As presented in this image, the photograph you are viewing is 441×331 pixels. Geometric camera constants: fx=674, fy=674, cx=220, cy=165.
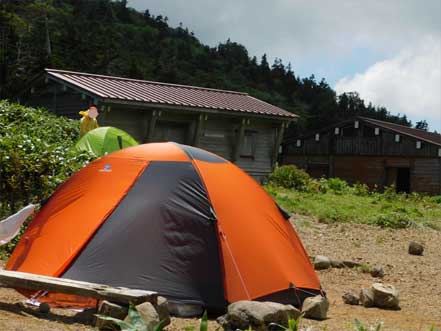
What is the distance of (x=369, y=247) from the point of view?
11.1 metres

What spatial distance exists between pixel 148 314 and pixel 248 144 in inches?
747

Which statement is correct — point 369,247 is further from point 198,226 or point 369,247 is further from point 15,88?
point 15,88

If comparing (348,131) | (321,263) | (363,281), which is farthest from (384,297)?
(348,131)

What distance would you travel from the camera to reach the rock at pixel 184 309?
5.50m

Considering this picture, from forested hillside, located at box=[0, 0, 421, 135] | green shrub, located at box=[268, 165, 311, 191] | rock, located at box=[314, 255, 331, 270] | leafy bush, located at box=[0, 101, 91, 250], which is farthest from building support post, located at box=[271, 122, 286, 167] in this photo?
leafy bush, located at box=[0, 101, 91, 250]

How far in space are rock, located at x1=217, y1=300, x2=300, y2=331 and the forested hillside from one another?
831 inches

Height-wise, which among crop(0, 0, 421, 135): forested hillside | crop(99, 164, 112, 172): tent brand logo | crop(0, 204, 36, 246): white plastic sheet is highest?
crop(0, 0, 421, 135): forested hillside

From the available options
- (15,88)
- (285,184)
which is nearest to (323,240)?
(285,184)

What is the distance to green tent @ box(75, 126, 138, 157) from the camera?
40.0 feet

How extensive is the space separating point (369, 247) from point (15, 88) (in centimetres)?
1760

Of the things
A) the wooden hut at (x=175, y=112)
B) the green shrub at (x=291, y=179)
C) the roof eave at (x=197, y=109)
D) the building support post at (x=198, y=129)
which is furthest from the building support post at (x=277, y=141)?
the building support post at (x=198, y=129)

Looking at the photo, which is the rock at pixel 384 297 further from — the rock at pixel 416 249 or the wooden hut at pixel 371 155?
the wooden hut at pixel 371 155

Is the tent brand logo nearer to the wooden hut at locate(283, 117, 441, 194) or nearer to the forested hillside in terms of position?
the forested hillside

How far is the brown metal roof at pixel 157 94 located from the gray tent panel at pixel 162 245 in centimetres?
1232
